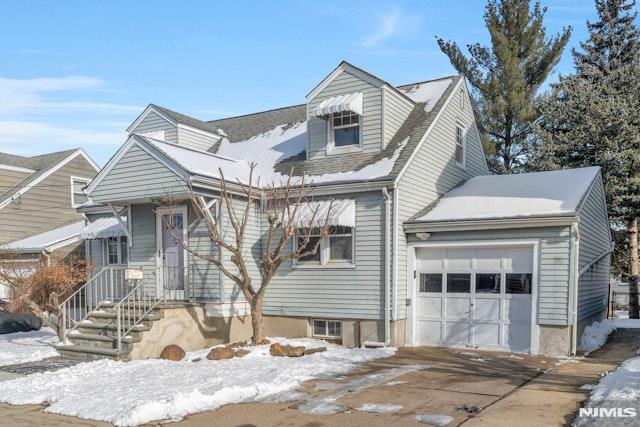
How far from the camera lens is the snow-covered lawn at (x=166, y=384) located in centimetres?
735

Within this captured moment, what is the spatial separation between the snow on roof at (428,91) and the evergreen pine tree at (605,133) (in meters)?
8.76

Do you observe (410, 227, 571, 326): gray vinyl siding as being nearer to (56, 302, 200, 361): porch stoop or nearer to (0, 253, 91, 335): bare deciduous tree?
(56, 302, 200, 361): porch stoop

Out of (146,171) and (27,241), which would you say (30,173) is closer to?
(27,241)

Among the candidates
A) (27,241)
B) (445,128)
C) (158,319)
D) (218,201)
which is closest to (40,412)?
(158,319)

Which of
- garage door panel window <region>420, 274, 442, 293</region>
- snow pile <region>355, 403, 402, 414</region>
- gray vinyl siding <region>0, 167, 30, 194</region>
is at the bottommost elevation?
snow pile <region>355, 403, 402, 414</region>

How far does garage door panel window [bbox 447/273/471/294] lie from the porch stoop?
20.1 ft

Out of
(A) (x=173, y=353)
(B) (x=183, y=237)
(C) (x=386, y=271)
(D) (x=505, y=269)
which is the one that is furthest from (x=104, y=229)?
(D) (x=505, y=269)

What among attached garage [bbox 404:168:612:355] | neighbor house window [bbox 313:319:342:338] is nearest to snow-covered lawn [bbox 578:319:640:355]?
attached garage [bbox 404:168:612:355]

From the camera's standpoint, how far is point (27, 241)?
2088cm

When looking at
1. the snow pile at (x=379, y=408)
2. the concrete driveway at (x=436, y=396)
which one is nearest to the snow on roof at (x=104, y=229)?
the concrete driveway at (x=436, y=396)

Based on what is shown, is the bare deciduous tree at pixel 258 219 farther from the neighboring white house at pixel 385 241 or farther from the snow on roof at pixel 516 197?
the snow on roof at pixel 516 197

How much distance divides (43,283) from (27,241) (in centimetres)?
672

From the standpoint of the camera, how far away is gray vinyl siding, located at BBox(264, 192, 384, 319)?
40.7 ft

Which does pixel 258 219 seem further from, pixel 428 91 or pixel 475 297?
pixel 428 91
